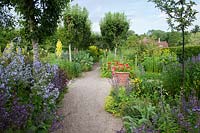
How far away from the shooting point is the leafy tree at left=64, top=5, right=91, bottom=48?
61.9 feet

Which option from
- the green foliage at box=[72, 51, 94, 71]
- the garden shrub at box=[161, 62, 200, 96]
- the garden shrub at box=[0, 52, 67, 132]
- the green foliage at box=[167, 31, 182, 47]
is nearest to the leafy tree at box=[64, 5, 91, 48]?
the green foliage at box=[72, 51, 94, 71]

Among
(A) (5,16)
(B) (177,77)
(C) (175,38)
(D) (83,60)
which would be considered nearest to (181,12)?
(B) (177,77)

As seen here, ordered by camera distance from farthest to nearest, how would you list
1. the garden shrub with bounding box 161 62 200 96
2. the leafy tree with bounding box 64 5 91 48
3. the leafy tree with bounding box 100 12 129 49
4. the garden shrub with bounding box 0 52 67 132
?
the leafy tree with bounding box 100 12 129 49
the leafy tree with bounding box 64 5 91 48
the garden shrub with bounding box 161 62 200 96
the garden shrub with bounding box 0 52 67 132

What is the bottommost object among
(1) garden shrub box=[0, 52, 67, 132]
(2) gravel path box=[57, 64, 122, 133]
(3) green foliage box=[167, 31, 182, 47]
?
(2) gravel path box=[57, 64, 122, 133]

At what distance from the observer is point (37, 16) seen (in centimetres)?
1001

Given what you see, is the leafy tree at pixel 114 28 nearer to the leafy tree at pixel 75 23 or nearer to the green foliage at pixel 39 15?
the leafy tree at pixel 75 23

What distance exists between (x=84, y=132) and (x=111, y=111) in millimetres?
1648

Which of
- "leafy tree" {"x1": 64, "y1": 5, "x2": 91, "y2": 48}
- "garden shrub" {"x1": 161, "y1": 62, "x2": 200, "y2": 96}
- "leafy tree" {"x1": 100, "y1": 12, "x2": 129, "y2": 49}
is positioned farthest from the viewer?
"leafy tree" {"x1": 100, "y1": 12, "x2": 129, "y2": 49}

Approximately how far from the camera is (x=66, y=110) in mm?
7934

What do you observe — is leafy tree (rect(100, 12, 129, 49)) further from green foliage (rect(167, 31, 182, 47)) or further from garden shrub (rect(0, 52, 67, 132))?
garden shrub (rect(0, 52, 67, 132))

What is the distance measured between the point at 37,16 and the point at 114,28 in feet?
42.9

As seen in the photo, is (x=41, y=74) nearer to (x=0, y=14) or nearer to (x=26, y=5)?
(x=26, y=5)

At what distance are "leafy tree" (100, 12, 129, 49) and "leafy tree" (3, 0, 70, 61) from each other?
497 inches

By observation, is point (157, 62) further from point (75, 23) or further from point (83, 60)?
point (75, 23)
